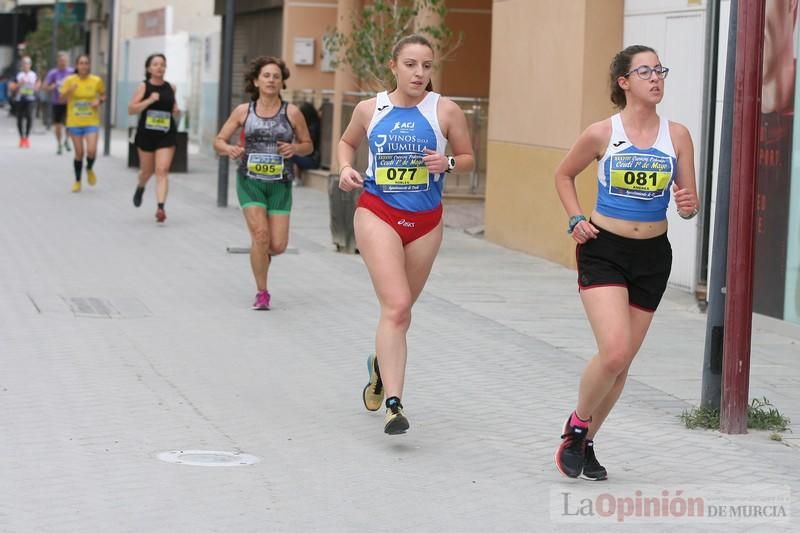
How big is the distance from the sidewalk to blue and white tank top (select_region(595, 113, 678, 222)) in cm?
116

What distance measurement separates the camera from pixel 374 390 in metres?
7.98

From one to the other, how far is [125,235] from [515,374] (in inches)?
322

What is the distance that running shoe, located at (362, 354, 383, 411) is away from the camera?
7.95 meters

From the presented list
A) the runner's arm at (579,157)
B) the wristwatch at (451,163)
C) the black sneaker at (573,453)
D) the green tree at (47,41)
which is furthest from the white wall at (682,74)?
the green tree at (47,41)

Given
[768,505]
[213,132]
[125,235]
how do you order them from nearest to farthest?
[768,505] < [125,235] < [213,132]

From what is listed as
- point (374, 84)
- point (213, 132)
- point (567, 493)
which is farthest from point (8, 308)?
point (213, 132)

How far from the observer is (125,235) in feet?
55.2

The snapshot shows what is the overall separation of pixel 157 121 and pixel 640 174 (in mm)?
12207

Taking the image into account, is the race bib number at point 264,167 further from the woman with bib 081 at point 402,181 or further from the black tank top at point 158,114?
the black tank top at point 158,114

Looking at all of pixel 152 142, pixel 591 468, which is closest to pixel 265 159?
pixel 591 468

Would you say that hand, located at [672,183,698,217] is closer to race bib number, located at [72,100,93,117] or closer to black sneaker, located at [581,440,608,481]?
black sneaker, located at [581,440,608,481]

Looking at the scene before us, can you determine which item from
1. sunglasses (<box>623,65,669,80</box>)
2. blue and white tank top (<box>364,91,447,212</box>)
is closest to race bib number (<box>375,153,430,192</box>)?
blue and white tank top (<box>364,91,447,212</box>)

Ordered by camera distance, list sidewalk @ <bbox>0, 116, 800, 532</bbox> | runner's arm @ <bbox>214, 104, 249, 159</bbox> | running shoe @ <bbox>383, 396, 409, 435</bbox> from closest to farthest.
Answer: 1. sidewalk @ <bbox>0, 116, 800, 532</bbox>
2. running shoe @ <bbox>383, 396, 409, 435</bbox>
3. runner's arm @ <bbox>214, 104, 249, 159</bbox>

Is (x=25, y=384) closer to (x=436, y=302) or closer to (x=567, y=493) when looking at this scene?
(x=567, y=493)
